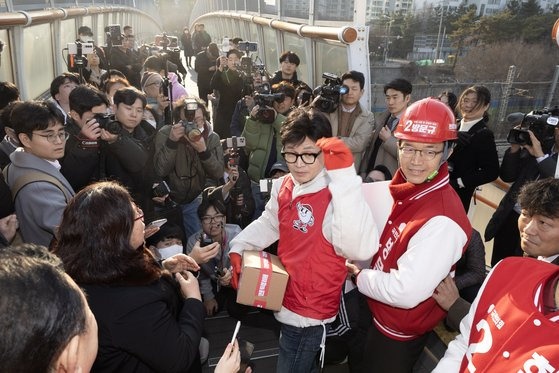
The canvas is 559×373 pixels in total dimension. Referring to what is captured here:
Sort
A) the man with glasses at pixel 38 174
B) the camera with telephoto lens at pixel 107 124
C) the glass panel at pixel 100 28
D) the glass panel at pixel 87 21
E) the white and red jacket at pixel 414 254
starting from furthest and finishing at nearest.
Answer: the glass panel at pixel 100 28
the glass panel at pixel 87 21
the camera with telephoto lens at pixel 107 124
the man with glasses at pixel 38 174
the white and red jacket at pixel 414 254

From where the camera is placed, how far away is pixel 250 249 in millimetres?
2025

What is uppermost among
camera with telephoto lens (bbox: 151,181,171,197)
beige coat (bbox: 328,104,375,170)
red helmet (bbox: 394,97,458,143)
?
red helmet (bbox: 394,97,458,143)

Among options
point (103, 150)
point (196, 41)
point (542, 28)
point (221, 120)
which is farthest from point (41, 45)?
point (542, 28)

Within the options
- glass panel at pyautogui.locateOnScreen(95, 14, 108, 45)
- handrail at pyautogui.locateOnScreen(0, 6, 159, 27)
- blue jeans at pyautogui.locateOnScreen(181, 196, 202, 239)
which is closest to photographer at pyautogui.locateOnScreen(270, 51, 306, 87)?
blue jeans at pyautogui.locateOnScreen(181, 196, 202, 239)

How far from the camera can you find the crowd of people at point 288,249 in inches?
41.9

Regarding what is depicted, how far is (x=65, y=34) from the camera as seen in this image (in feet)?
24.1

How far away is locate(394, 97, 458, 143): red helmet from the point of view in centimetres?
159

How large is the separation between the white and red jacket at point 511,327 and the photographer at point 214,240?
1.80 m

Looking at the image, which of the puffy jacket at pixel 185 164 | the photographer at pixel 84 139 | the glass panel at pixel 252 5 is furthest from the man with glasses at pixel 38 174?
the glass panel at pixel 252 5

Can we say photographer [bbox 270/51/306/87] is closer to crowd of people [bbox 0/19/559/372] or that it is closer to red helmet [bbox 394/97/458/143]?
crowd of people [bbox 0/19/559/372]

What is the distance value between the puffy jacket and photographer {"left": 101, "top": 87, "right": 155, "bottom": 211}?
0.11 metres

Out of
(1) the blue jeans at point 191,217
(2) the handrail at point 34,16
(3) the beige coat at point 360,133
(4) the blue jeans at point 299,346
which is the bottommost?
(1) the blue jeans at point 191,217

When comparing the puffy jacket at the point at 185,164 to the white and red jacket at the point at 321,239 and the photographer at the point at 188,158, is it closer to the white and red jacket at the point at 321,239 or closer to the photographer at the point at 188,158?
the photographer at the point at 188,158

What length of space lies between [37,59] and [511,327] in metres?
6.68
